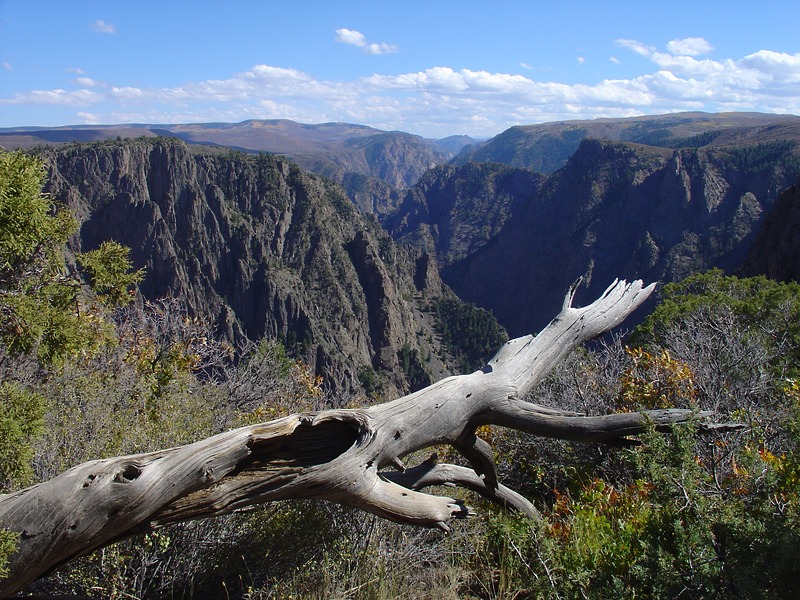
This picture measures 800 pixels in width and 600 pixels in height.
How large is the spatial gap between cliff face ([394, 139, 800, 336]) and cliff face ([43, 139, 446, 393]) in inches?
1902

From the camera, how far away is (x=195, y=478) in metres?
3.29

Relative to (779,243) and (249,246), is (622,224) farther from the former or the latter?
(779,243)

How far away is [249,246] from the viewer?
391ft

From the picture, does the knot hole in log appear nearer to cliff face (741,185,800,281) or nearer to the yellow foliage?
A: the yellow foliage

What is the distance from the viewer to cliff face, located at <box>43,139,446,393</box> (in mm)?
111062

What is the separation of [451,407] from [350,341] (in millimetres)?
110133

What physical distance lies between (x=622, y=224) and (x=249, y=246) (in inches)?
3638

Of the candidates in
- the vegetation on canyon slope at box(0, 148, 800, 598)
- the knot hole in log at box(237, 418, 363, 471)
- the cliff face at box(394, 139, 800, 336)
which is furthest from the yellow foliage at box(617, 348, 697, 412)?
the cliff face at box(394, 139, 800, 336)

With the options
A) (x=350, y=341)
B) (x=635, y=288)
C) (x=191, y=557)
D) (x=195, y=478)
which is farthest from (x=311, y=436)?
(x=350, y=341)

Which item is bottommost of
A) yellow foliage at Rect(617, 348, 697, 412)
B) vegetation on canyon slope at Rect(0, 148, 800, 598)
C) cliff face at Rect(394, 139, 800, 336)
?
cliff face at Rect(394, 139, 800, 336)

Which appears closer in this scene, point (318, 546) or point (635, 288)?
point (318, 546)

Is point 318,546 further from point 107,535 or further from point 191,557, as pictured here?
point 107,535

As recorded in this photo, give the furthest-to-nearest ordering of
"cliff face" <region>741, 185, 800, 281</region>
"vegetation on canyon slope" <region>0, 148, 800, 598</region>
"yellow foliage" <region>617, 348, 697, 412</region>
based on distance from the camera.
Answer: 1. "cliff face" <region>741, 185, 800, 281</region>
2. "yellow foliage" <region>617, 348, 697, 412</region>
3. "vegetation on canyon slope" <region>0, 148, 800, 598</region>

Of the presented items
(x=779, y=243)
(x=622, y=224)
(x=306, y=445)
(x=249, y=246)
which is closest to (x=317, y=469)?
(x=306, y=445)
